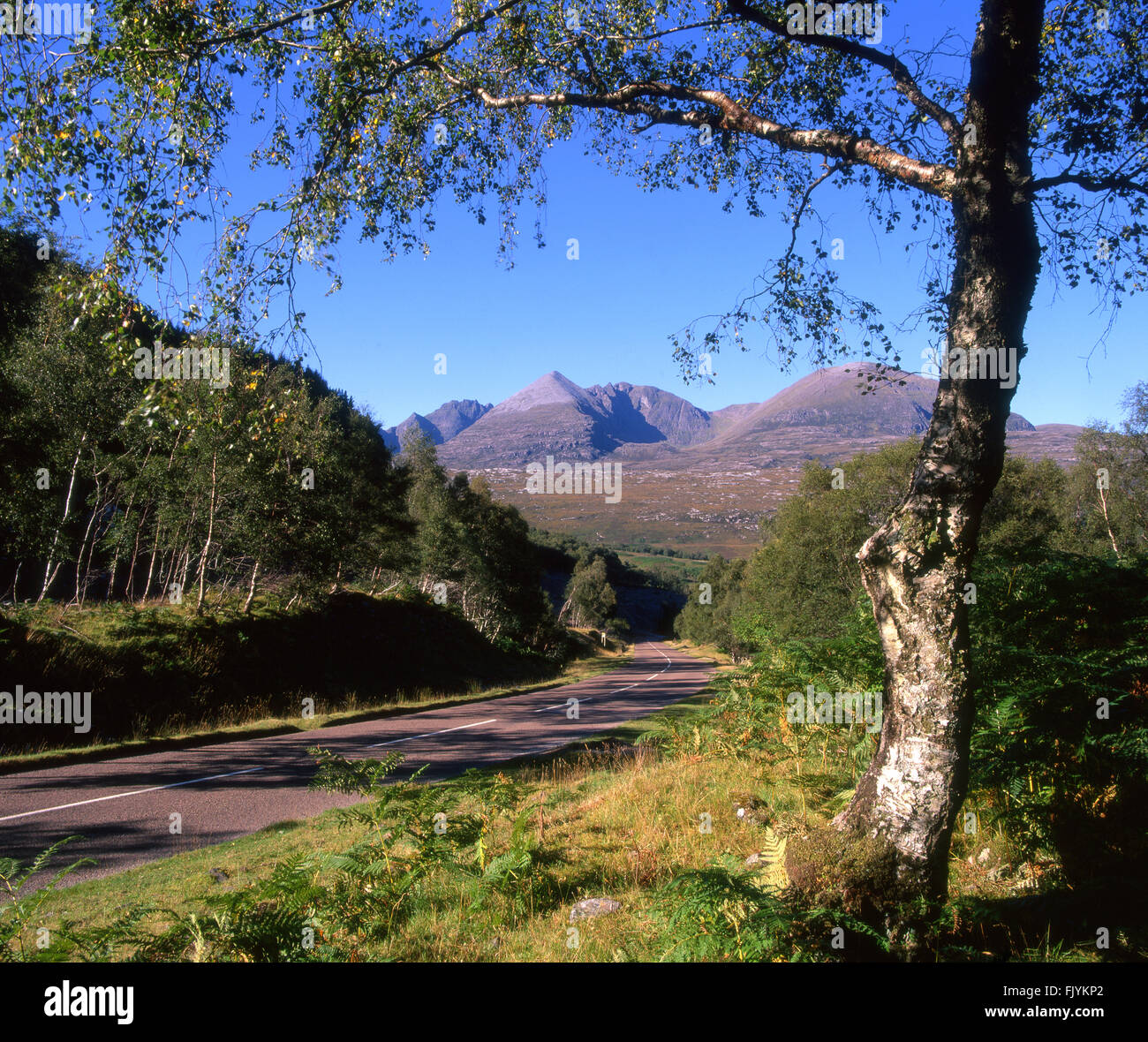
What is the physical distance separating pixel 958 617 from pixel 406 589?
3438 centimetres

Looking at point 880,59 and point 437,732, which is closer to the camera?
point 880,59

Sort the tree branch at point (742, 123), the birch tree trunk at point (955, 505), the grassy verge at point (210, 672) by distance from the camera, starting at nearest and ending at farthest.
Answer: the birch tree trunk at point (955, 505)
the tree branch at point (742, 123)
the grassy verge at point (210, 672)

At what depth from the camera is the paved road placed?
26.2 ft

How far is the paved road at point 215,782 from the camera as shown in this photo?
8000mm

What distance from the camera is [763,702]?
362 inches

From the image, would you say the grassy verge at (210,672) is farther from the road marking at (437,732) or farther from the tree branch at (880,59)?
the tree branch at (880,59)

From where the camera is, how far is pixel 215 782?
11.0 meters

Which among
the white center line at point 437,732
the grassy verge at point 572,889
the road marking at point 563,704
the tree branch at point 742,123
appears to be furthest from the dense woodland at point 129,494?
the road marking at point 563,704

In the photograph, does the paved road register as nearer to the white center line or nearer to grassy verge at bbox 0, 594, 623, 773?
the white center line

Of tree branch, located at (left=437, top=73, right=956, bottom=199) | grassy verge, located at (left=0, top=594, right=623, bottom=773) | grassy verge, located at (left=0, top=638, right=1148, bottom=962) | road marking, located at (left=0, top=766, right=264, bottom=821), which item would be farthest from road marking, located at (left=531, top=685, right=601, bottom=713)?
tree branch, located at (left=437, top=73, right=956, bottom=199)

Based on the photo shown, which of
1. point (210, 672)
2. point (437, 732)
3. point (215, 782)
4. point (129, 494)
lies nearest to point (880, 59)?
point (215, 782)

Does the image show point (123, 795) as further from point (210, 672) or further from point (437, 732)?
point (210, 672)

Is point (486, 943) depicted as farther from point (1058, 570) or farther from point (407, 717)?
point (407, 717)

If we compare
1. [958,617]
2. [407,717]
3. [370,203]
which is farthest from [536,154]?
[407,717]
